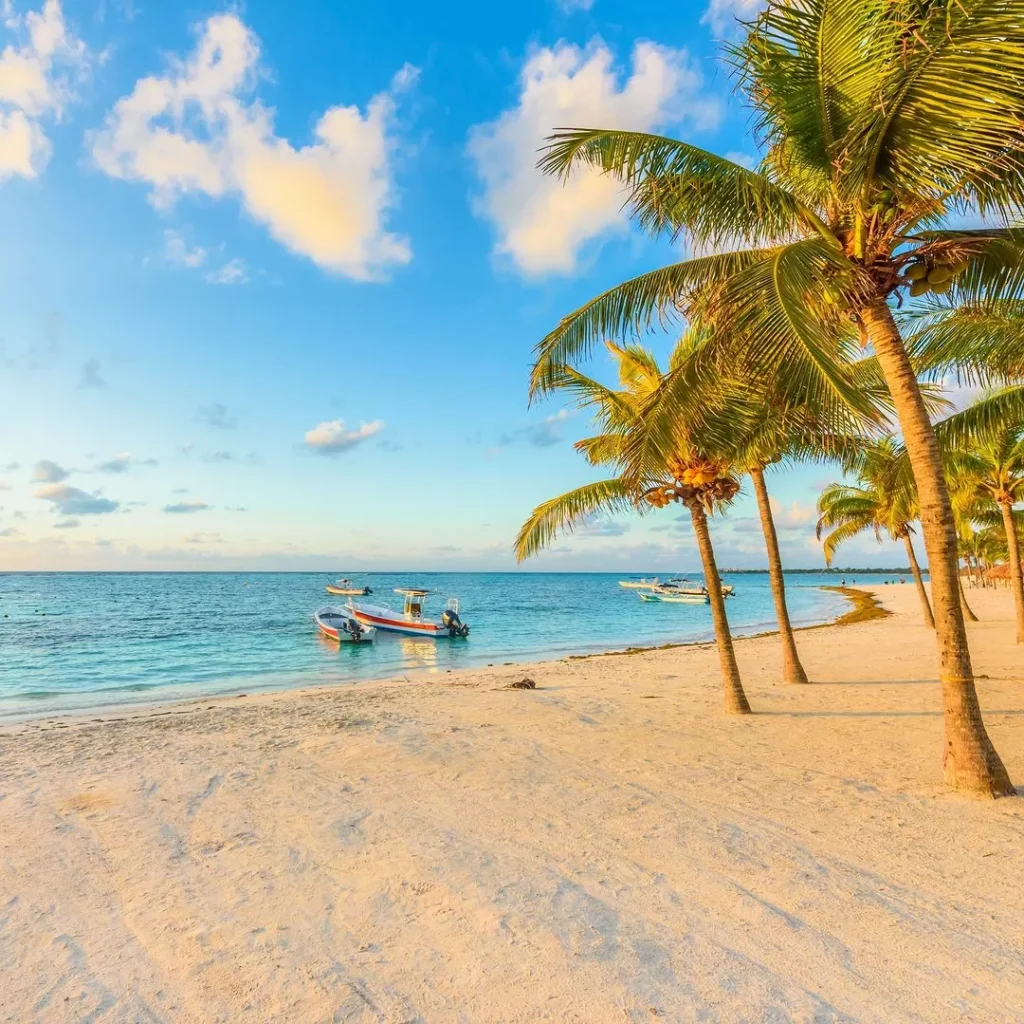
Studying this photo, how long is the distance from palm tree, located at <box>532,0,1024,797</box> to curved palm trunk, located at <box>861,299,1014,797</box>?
0.04ft

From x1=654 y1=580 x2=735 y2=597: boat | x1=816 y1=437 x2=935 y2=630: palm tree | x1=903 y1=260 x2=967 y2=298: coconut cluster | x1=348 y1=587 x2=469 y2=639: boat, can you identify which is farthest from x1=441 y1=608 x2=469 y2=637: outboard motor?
x1=654 y1=580 x2=735 y2=597: boat

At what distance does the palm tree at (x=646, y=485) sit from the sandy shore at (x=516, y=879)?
185 centimetres

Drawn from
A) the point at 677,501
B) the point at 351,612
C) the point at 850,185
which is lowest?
the point at 351,612

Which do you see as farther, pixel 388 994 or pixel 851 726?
pixel 851 726

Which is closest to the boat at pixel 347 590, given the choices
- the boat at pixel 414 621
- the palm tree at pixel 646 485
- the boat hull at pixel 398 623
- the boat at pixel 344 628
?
the boat hull at pixel 398 623

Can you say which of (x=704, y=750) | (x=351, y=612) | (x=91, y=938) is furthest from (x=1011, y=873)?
(x=351, y=612)

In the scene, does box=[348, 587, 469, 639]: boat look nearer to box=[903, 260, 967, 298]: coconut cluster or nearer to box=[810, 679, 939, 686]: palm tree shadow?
box=[810, 679, 939, 686]: palm tree shadow

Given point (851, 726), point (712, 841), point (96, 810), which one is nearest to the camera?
point (712, 841)

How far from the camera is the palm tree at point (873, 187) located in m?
4.34

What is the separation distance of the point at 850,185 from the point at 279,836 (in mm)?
7390

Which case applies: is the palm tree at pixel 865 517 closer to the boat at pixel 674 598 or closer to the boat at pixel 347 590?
the boat at pixel 674 598

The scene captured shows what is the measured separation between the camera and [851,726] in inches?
319

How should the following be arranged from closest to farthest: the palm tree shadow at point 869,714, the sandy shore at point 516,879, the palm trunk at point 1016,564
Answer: the sandy shore at point 516,879 < the palm tree shadow at point 869,714 < the palm trunk at point 1016,564

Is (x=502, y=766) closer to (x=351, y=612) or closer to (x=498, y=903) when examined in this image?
(x=498, y=903)
